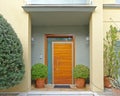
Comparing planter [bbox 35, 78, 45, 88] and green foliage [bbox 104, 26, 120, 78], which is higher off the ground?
green foliage [bbox 104, 26, 120, 78]

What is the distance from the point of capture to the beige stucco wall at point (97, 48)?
11.6 m

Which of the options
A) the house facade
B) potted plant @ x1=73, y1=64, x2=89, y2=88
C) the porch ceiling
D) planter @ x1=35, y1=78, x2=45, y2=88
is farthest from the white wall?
planter @ x1=35, y1=78, x2=45, y2=88

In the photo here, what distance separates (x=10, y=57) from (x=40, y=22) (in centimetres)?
393

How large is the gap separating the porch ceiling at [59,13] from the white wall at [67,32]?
0.82 meters

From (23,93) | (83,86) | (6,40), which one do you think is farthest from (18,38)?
(83,86)

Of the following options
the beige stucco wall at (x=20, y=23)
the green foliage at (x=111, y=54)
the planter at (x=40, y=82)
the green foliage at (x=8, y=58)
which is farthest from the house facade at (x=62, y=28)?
the green foliage at (x=8, y=58)

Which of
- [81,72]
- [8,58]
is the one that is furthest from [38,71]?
[8,58]

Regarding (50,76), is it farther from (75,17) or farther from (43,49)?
(75,17)

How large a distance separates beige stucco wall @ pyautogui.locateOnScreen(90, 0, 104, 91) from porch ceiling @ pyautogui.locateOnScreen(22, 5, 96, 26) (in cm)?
41

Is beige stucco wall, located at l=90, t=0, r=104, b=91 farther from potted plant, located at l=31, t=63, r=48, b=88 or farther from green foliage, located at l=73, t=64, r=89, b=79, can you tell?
potted plant, located at l=31, t=63, r=48, b=88

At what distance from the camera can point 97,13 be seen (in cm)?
1172

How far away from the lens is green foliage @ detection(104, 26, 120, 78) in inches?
476

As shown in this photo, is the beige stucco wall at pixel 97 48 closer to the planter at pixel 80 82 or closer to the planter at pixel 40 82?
the planter at pixel 80 82

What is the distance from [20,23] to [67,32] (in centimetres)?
341
